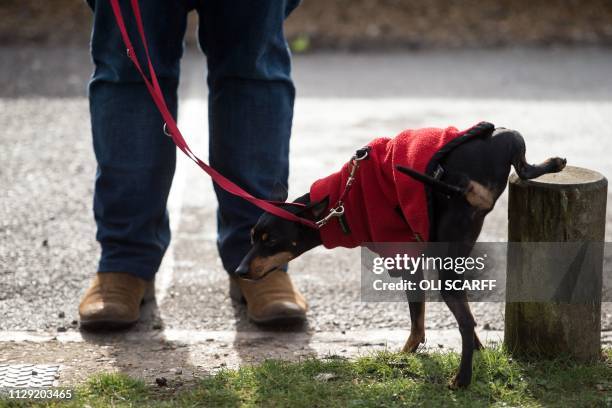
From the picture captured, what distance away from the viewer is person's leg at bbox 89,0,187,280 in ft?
11.9

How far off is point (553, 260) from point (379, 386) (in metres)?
0.72

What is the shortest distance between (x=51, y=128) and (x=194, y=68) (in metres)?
2.01

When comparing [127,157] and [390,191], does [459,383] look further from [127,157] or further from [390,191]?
[127,157]

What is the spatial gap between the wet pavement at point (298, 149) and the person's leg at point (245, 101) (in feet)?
1.58

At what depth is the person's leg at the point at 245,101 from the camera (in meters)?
3.61

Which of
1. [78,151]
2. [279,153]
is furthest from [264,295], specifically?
[78,151]

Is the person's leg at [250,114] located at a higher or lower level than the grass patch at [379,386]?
higher

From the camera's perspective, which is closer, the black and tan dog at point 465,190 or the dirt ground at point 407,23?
the black and tan dog at point 465,190

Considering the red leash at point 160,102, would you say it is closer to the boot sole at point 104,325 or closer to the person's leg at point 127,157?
the person's leg at point 127,157

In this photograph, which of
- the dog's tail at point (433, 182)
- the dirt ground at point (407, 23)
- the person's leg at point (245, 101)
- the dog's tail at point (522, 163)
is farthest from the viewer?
the dirt ground at point (407, 23)

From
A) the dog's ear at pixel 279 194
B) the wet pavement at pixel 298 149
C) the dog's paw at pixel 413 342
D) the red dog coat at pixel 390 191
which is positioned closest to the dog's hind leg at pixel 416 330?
the dog's paw at pixel 413 342

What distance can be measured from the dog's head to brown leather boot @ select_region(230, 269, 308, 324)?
63 cm

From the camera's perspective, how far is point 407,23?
10109mm

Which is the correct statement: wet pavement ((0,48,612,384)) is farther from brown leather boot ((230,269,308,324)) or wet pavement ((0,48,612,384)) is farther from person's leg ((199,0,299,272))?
person's leg ((199,0,299,272))
